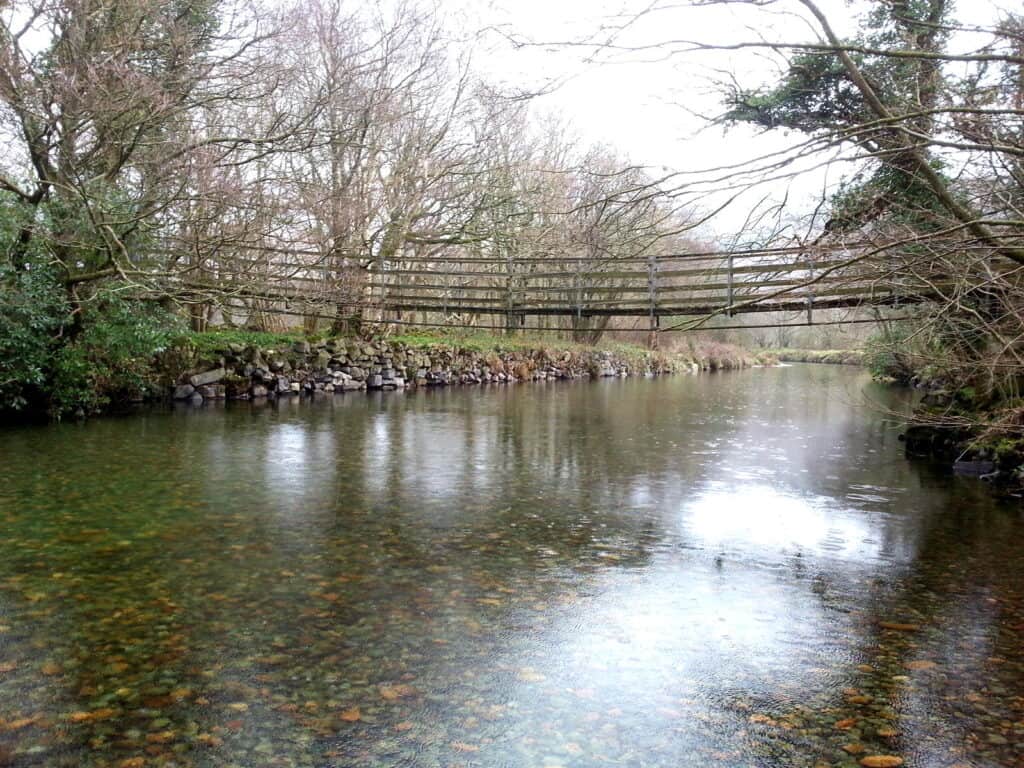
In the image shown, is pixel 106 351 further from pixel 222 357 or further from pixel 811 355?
pixel 811 355

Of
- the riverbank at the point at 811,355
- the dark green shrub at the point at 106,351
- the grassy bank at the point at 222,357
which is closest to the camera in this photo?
the dark green shrub at the point at 106,351

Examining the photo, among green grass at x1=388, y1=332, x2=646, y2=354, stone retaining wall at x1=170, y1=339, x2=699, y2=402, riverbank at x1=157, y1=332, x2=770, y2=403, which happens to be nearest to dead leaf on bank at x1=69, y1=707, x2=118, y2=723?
riverbank at x1=157, y1=332, x2=770, y2=403

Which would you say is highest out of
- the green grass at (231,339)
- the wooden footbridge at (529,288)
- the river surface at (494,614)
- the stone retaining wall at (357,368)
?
the wooden footbridge at (529,288)

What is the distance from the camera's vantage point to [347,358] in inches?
795

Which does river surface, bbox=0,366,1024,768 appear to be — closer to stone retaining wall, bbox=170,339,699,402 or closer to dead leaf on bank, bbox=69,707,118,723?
dead leaf on bank, bbox=69,707,118,723

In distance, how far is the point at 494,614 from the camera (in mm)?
4645

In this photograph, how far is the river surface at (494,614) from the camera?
3.24m

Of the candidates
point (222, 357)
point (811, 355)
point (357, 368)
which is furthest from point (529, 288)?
point (811, 355)

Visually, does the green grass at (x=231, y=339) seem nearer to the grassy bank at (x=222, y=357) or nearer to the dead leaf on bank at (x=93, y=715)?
the grassy bank at (x=222, y=357)

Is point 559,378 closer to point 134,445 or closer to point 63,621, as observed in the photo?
point 134,445

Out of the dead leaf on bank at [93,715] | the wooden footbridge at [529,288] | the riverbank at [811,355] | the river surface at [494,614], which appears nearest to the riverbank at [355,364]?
the wooden footbridge at [529,288]

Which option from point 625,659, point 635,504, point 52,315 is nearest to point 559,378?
point 52,315

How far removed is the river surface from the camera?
3.24 m

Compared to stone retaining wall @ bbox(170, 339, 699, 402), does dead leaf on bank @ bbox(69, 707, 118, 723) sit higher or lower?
lower
